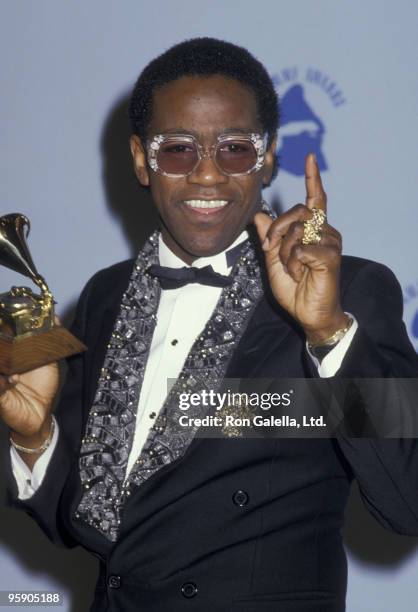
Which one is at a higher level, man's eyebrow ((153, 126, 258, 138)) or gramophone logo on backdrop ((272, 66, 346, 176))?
man's eyebrow ((153, 126, 258, 138))

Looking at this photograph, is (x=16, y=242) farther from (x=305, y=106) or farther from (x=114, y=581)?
(x=305, y=106)

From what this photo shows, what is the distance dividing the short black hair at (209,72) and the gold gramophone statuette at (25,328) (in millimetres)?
337

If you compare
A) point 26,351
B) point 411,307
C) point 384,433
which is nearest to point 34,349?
point 26,351

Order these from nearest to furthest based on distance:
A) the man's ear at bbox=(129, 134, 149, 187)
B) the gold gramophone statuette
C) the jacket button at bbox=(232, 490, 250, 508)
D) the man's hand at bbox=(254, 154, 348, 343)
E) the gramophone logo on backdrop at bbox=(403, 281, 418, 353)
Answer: the man's hand at bbox=(254, 154, 348, 343), the jacket button at bbox=(232, 490, 250, 508), the gold gramophone statuette, the man's ear at bbox=(129, 134, 149, 187), the gramophone logo on backdrop at bbox=(403, 281, 418, 353)

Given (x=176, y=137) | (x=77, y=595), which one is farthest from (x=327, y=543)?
(x=77, y=595)

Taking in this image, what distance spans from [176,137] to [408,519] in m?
0.78

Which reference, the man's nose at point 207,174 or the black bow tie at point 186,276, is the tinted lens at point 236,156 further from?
the black bow tie at point 186,276

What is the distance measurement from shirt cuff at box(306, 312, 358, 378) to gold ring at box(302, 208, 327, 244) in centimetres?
15

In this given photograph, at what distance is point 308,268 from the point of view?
66.4 inches

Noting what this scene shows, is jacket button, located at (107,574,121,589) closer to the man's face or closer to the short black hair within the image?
the man's face

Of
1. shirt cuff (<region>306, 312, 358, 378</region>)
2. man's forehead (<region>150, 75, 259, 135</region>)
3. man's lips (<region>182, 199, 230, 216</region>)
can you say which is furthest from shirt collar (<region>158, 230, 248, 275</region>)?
shirt cuff (<region>306, 312, 358, 378</region>)

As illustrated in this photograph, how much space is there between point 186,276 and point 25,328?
0.31 metres

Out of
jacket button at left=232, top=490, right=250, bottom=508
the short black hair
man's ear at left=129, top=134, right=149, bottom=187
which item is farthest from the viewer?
man's ear at left=129, top=134, right=149, bottom=187

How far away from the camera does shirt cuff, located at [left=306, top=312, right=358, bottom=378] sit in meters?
1.70
